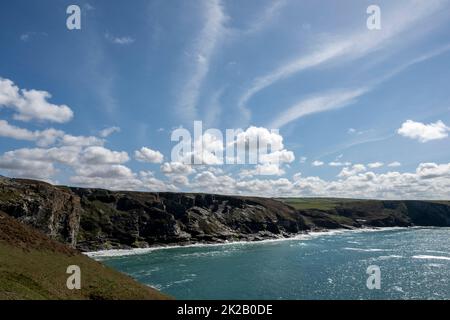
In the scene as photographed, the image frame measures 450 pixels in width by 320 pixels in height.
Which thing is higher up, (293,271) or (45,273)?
(45,273)

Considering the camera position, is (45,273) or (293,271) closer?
(45,273)

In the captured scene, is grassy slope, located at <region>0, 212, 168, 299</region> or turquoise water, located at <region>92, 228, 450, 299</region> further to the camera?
turquoise water, located at <region>92, 228, 450, 299</region>
